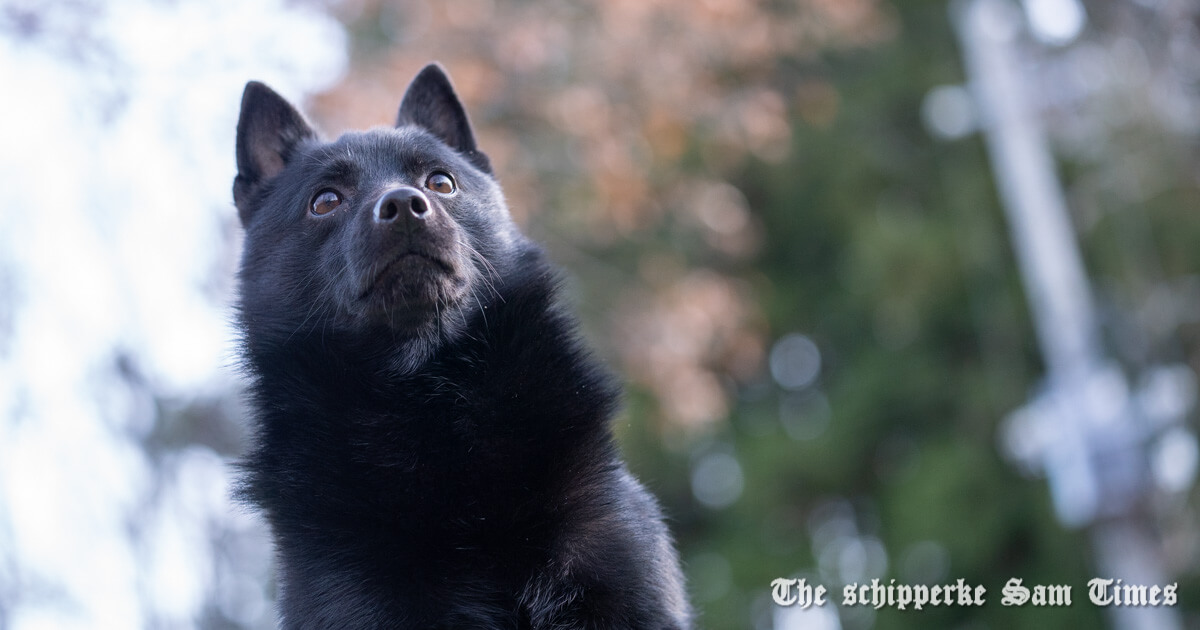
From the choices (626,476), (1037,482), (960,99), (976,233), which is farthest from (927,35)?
(626,476)

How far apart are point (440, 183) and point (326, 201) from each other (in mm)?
376

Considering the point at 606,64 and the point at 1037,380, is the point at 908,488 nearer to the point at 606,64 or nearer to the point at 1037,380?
the point at 1037,380

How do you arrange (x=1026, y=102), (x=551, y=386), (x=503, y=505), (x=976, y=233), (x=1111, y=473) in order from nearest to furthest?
(x=503, y=505), (x=551, y=386), (x=1111, y=473), (x=1026, y=102), (x=976, y=233)

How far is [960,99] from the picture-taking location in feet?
43.5

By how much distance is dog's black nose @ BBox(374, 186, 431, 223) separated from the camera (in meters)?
3.00

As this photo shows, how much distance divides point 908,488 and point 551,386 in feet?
30.0

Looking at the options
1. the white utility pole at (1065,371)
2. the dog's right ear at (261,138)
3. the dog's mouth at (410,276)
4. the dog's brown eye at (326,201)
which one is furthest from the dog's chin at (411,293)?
the white utility pole at (1065,371)

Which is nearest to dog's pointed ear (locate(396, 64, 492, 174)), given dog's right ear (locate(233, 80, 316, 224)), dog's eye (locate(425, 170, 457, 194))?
dog's right ear (locate(233, 80, 316, 224))

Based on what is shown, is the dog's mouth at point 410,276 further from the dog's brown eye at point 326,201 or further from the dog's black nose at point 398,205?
the dog's brown eye at point 326,201

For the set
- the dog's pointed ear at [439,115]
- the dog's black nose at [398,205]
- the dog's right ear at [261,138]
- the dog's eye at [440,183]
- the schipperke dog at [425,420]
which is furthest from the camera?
the dog's pointed ear at [439,115]

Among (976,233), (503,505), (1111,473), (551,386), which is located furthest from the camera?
(976,233)

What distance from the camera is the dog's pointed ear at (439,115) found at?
163 inches

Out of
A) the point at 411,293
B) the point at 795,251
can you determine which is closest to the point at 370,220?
the point at 411,293

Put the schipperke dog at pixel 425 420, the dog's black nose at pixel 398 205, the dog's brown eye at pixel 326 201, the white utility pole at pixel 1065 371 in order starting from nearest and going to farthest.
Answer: the schipperke dog at pixel 425 420 → the dog's black nose at pixel 398 205 → the dog's brown eye at pixel 326 201 → the white utility pole at pixel 1065 371
